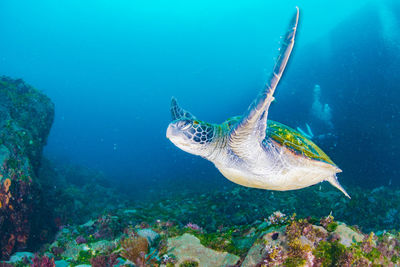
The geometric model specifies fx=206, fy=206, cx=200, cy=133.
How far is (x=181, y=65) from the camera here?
84812 millimetres

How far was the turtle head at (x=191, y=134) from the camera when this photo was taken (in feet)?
7.02

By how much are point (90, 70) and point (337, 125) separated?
9969cm

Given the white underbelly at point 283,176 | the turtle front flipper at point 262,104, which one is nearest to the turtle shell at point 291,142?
the white underbelly at point 283,176

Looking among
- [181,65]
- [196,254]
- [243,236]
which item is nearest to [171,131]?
[196,254]

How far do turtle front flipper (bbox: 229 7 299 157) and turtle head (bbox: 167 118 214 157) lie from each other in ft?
1.08

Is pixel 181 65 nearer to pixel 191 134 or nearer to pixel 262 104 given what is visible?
pixel 191 134

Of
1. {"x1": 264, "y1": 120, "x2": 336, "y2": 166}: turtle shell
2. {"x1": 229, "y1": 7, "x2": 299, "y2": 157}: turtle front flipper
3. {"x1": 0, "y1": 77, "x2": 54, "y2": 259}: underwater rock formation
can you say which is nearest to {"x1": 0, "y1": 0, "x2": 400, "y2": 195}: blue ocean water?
{"x1": 0, "y1": 77, "x2": 54, "y2": 259}: underwater rock formation

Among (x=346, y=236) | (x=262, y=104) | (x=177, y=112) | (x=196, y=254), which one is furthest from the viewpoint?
(x=177, y=112)

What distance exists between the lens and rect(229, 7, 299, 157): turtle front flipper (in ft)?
5.60

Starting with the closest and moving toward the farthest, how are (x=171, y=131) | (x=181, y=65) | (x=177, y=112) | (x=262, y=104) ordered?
(x=262, y=104) → (x=171, y=131) → (x=177, y=112) → (x=181, y=65)

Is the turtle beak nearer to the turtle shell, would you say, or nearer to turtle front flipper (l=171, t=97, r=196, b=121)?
turtle front flipper (l=171, t=97, r=196, b=121)

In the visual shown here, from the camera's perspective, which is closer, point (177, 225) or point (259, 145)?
point (259, 145)

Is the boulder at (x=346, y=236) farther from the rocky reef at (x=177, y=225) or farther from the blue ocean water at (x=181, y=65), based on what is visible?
the blue ocean water at (x=181, y=65)

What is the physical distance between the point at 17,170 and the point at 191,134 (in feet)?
12.8
